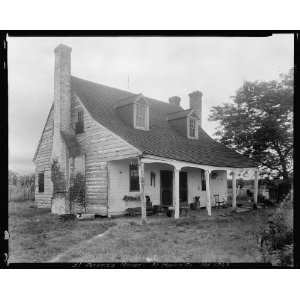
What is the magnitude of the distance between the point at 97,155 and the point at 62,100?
3.39m

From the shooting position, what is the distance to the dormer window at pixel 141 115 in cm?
1688

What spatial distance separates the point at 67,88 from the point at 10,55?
27.1 feet

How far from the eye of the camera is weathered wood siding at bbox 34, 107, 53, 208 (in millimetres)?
17719

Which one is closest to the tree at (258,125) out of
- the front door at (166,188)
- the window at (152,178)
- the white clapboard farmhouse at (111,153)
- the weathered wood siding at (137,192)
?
the white clapboard farmhouse at (111,153)

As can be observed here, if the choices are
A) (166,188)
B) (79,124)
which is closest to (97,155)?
(79,124)

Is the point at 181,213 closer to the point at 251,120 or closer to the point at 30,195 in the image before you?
the point at 251,120

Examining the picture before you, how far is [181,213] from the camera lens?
50.1ft

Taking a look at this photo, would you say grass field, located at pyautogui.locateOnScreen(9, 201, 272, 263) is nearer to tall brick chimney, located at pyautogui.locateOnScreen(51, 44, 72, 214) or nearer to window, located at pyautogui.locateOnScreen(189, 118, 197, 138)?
tall brick chimney, located at pyautogui.locateOnScreen(51, 44, 72, 214)

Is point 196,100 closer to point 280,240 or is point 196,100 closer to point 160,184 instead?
point 160,184

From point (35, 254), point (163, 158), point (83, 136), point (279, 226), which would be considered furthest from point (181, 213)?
point (35, 254)

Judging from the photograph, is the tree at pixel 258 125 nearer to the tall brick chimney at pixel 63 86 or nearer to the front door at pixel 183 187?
the front door at pixel 183 187

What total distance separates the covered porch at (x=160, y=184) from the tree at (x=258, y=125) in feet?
5.90

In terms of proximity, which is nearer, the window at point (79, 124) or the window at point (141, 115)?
the window at point (79, 124)

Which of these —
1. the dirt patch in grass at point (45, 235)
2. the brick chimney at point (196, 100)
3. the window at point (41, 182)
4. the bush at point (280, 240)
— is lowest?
the dirt patch in grass at point (45, 235)
